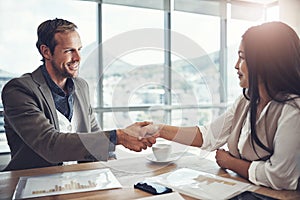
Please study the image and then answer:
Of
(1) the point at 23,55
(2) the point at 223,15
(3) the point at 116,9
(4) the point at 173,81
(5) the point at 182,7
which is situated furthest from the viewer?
(2) the point at 223,15

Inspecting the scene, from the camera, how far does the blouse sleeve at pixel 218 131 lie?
1418 mm

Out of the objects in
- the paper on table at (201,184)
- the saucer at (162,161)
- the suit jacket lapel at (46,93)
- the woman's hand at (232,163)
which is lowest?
the paper on table at (201,184)

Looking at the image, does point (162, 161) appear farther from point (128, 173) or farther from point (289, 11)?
point (289, 11)

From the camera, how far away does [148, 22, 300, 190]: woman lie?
1.01 metres

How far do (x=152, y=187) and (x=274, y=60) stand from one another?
2.25 ft

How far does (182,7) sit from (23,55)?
2196mm

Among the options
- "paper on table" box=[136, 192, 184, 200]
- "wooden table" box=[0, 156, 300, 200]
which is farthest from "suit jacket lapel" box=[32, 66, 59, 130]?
"paper on table" box=[136, 192, 184, 200]

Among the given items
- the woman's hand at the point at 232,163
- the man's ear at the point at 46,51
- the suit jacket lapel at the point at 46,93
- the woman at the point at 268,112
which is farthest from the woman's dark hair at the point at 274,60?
the man's ear at the point at 46,51

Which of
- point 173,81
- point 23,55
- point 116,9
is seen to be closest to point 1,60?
point 23,55

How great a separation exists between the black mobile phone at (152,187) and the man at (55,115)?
1.09 feet

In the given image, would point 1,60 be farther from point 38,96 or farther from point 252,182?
point 252,182

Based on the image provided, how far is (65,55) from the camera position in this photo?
1.66m

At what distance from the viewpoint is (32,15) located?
127 inches

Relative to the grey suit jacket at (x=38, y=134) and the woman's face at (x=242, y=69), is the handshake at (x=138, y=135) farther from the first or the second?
the woman's face at (x=242, y=69)
